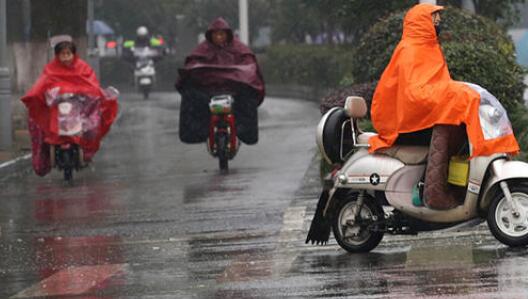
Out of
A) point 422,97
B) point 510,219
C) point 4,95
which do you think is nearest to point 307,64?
point 4,95

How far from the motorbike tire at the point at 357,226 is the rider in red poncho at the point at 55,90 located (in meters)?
8.07

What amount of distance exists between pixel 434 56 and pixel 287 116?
66.3 ft

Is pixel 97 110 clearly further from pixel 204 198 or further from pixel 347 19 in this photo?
pixel 347 19

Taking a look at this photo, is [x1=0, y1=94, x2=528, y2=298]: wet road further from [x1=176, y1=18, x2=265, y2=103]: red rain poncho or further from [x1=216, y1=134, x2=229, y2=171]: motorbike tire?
[x1=176, y1=18, x2=265, y2=103]: red rain poncho

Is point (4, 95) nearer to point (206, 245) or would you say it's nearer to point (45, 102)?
Result: point (45, 102)

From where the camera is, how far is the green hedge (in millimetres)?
36812

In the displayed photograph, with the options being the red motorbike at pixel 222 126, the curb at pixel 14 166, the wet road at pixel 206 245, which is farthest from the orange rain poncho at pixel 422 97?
the curb at pixel 14 166

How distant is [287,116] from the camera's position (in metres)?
31.1

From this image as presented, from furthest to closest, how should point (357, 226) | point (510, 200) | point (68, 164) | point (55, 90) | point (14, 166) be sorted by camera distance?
point (14, 166) < point (55, 90) < point (68, 164) < point (357, 226) < point (510, 200)

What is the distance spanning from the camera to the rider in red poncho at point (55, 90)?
1862 centimetres

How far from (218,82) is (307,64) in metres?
21.0

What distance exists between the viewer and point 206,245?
12.2m

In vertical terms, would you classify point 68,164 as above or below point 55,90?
below

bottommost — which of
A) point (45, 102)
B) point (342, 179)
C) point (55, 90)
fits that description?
point (45, 102)
